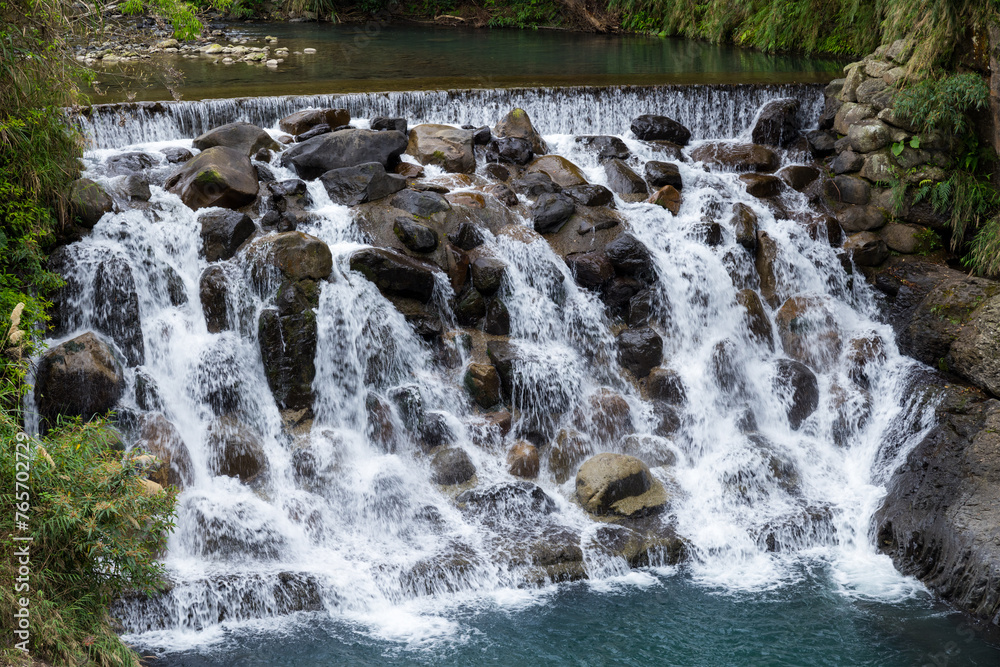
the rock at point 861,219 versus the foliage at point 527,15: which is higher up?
the foliage at point 527,15

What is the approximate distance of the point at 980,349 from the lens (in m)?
7.89

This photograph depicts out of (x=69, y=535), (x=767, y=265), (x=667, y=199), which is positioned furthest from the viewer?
(x=667, y=199)

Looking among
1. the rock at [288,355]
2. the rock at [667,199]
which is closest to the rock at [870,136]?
the rock at [667,199]

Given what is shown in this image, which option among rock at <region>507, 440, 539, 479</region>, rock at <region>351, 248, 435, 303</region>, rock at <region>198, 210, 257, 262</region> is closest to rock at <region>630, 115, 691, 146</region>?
rock at <region>351, 248, 435, 303</region>

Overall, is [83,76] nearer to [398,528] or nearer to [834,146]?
[398,528]

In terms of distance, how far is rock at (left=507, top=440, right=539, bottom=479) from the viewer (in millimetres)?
7688

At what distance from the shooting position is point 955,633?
19.9 feet

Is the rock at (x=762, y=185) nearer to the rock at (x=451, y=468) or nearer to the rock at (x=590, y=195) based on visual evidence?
the rock at (x=590, y=195)

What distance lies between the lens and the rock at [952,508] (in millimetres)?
6430

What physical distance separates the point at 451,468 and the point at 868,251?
19.6 feet

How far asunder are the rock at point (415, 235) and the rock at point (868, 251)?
5.21m

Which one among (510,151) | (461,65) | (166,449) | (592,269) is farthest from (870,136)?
(166,449)

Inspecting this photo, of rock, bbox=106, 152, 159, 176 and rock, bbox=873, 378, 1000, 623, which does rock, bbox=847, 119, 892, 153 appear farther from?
rock, bbox=106, 152, 159, 176

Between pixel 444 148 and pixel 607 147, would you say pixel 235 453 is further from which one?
pixel 607 147
